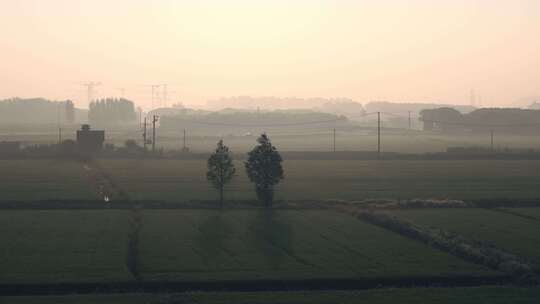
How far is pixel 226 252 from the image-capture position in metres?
34.1

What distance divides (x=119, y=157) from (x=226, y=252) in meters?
52.2

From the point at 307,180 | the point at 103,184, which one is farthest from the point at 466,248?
the point at 103,184

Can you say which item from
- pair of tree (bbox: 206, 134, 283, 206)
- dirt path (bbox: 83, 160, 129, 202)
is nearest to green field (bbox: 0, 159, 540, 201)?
dirt path (bbox: 83, 160, 129, 202)

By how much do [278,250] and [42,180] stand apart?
32013mm

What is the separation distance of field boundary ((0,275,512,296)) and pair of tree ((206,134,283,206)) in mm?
20633

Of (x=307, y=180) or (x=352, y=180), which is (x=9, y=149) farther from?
(x=352, y=180)

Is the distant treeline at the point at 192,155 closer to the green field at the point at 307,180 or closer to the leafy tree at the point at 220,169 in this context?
the green field at the point at 307,180

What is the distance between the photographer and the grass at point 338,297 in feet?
86.3

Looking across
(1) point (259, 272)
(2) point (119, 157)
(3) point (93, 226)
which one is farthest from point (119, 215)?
(2) point (119, 157)

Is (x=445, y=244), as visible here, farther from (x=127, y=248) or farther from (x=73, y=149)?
(x=73, y=149)

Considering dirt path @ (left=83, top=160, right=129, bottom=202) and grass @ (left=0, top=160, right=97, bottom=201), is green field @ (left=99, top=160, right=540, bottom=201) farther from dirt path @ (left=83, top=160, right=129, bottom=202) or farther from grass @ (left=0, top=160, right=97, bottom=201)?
grass @ (left=0, top=160, right=97, bottom=201)

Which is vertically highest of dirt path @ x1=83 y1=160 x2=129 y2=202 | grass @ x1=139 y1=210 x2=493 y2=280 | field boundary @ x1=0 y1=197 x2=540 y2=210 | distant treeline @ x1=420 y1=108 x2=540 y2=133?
distant treeline @ x1=420 y1=108 x2=540 y2=133

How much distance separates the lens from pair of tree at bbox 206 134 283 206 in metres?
50.2

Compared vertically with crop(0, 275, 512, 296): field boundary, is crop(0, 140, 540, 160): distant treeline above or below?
above
